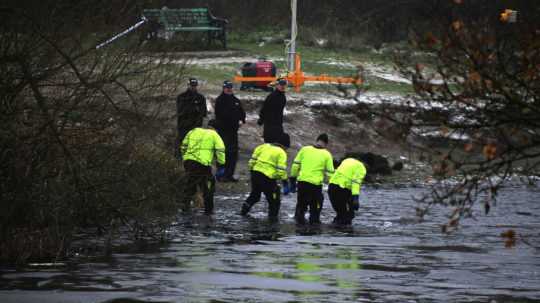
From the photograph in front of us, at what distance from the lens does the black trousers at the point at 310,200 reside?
2088cm

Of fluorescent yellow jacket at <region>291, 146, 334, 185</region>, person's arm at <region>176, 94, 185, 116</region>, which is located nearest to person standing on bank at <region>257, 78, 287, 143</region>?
fluorescent yellow jacket at <region>291, 146, 334, 185</region>

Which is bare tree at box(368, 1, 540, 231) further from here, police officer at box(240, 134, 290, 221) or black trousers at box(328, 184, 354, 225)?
police officer at box(240, 134, 290, 221)

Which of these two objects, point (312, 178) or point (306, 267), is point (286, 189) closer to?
point (312, 178)

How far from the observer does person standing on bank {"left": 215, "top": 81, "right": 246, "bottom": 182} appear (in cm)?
2561

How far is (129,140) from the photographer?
16234 millimetres

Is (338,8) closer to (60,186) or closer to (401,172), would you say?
(401,172)

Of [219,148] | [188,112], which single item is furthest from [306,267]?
[219,148]

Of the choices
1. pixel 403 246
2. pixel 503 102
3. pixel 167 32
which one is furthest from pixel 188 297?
pixel 167 32

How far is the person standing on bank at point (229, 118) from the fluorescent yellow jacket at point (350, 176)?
5.03 meters

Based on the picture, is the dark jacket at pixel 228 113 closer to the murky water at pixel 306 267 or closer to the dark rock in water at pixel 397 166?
the murky water at pixel 306 267

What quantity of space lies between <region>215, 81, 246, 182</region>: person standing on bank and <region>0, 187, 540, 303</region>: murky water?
10.0 ft

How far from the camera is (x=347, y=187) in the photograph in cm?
2084

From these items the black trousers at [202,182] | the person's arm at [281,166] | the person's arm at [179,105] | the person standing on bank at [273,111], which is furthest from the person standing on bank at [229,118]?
the person's arm at [179,105]

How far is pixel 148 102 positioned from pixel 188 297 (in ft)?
16.2
